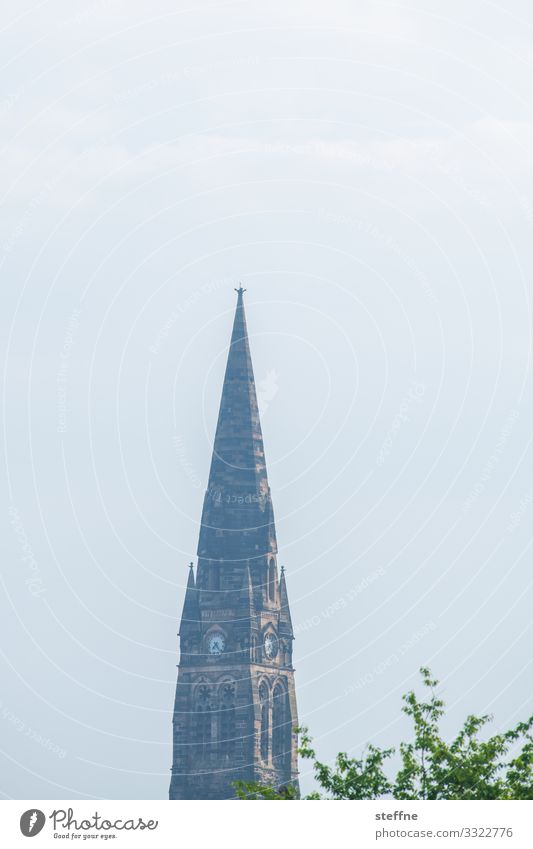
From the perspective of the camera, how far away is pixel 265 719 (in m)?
163

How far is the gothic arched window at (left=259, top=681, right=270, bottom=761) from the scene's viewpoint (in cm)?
16150

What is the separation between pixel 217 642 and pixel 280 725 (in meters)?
6.17

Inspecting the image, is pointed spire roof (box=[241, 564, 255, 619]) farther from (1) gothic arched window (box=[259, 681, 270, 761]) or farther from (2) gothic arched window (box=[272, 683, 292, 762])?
(2) gothic arched window (box=[272, 683, 292, 762])

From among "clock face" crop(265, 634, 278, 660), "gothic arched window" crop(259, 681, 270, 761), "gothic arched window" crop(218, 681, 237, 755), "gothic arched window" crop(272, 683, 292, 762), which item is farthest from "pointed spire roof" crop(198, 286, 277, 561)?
"gothic arched window" crop(272, 683, 292, 762)

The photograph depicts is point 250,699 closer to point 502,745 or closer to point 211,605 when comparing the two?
point 211,605

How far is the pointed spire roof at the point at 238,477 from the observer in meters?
164

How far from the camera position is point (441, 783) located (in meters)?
90.1

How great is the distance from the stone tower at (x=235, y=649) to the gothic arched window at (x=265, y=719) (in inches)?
2.3

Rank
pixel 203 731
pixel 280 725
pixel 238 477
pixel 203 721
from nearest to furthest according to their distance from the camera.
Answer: pixel 203 731, pixel 203 721, pixel 280 725, pixel 238 477

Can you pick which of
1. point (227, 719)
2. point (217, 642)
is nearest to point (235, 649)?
point (217, 642)

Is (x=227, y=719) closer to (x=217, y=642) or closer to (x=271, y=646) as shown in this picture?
(x=217, y=642)

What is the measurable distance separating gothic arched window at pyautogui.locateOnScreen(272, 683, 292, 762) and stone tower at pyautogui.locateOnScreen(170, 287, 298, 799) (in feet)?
0.19
